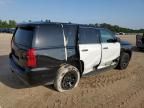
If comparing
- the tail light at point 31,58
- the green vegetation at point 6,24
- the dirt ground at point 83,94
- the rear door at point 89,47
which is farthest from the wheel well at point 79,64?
the green vegetation at point 6,24

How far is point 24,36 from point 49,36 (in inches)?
27.6

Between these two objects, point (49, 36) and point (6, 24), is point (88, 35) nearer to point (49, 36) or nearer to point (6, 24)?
point (49, 36)

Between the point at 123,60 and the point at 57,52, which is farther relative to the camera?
the point at 123,60

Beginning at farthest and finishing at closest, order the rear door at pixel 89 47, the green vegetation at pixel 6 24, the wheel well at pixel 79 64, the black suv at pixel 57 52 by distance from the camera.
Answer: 1. the green vegetation at pixel 6 24
2. the rear door at pixel 89 47
3. the wheel well at pixel 79 64
4. the black suv at pixel 57 52

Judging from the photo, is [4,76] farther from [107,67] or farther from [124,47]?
[124,47]

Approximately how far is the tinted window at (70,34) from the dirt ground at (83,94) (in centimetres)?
140

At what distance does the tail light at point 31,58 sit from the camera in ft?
16.8

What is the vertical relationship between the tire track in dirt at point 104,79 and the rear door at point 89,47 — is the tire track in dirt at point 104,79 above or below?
below

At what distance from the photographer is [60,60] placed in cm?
569

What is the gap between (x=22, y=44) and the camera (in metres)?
5.59

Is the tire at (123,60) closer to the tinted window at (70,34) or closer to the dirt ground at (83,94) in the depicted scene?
the dirt ground at (83,94)

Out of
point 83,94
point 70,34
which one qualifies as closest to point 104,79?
point 83,94

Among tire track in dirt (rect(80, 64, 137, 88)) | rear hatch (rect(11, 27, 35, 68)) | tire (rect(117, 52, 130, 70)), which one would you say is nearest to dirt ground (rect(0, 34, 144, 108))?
tire track in dirt (rect(80, 64, 137, 88))

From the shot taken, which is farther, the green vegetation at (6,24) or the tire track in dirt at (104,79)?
the green vegetation at (6,24)
